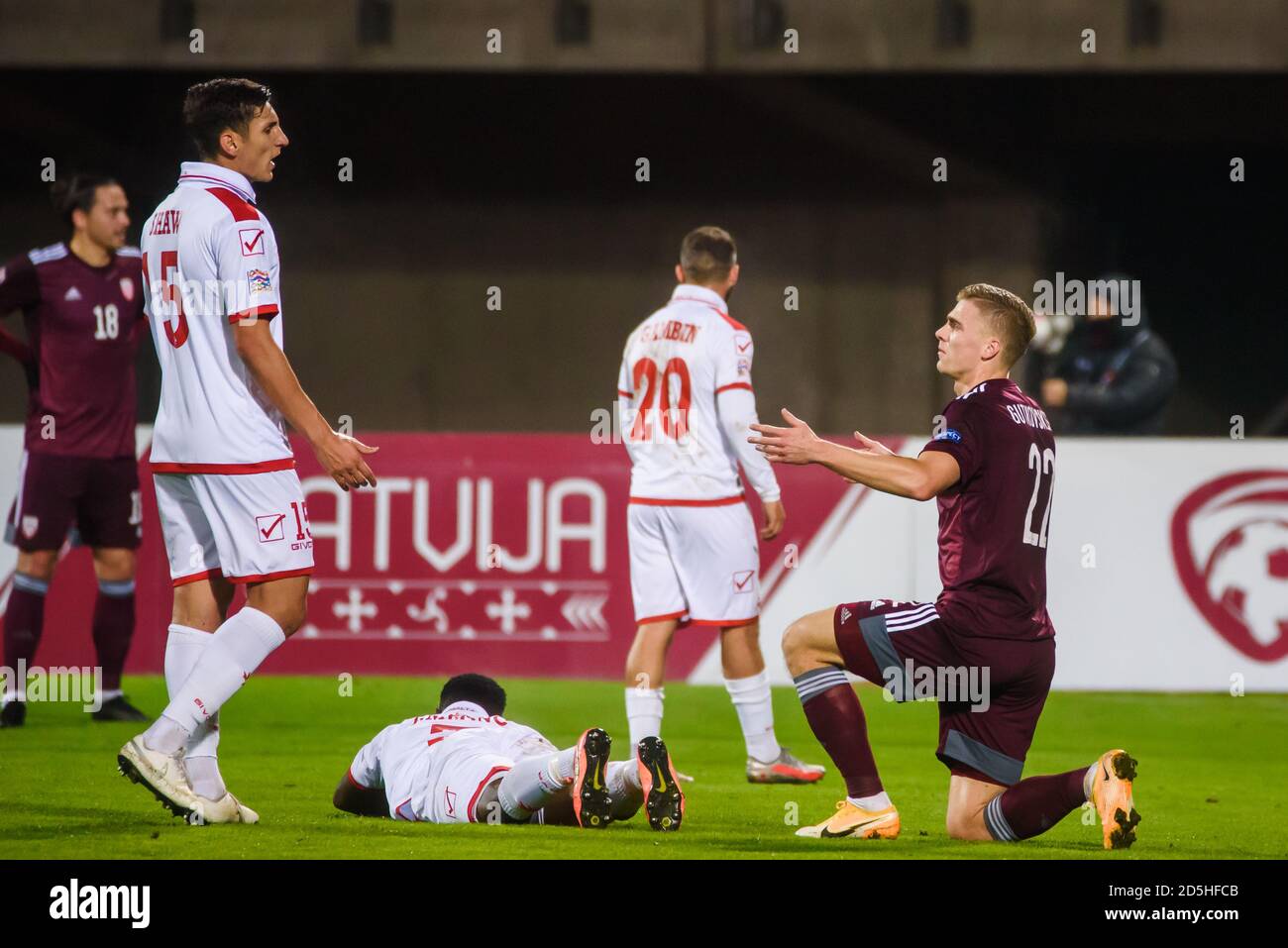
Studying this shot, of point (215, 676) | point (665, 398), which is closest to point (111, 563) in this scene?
point (665, 398)

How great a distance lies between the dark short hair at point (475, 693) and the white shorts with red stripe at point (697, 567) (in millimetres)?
1260

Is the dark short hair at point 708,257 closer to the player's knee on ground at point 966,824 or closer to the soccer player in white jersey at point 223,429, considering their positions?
the soccer player in white jersey at point 223,429

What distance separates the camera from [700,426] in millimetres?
6660

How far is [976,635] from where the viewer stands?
4.74 metres

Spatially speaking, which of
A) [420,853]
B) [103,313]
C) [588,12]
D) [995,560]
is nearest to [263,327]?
[420,853]

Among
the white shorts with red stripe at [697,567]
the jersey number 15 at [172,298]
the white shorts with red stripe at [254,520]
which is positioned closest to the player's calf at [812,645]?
the white shorts with red stripe at [254,520]

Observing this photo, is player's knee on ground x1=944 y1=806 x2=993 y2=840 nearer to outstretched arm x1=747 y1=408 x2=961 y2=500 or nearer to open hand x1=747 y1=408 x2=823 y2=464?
outstretched arm x1=747 y1=408 x2=961 y2=500

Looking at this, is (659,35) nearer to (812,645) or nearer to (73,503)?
(73,503)

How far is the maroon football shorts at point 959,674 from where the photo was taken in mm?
4738

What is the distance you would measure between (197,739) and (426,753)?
66 centimetres

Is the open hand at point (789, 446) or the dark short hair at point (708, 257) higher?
the dark short hair at point (708, 257)

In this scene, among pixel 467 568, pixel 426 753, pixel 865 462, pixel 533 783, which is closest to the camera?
pixel 865 462

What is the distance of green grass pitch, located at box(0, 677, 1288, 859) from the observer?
15.3 ft

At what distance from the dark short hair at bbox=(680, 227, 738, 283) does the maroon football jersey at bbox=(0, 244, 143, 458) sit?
2705 millimetres
